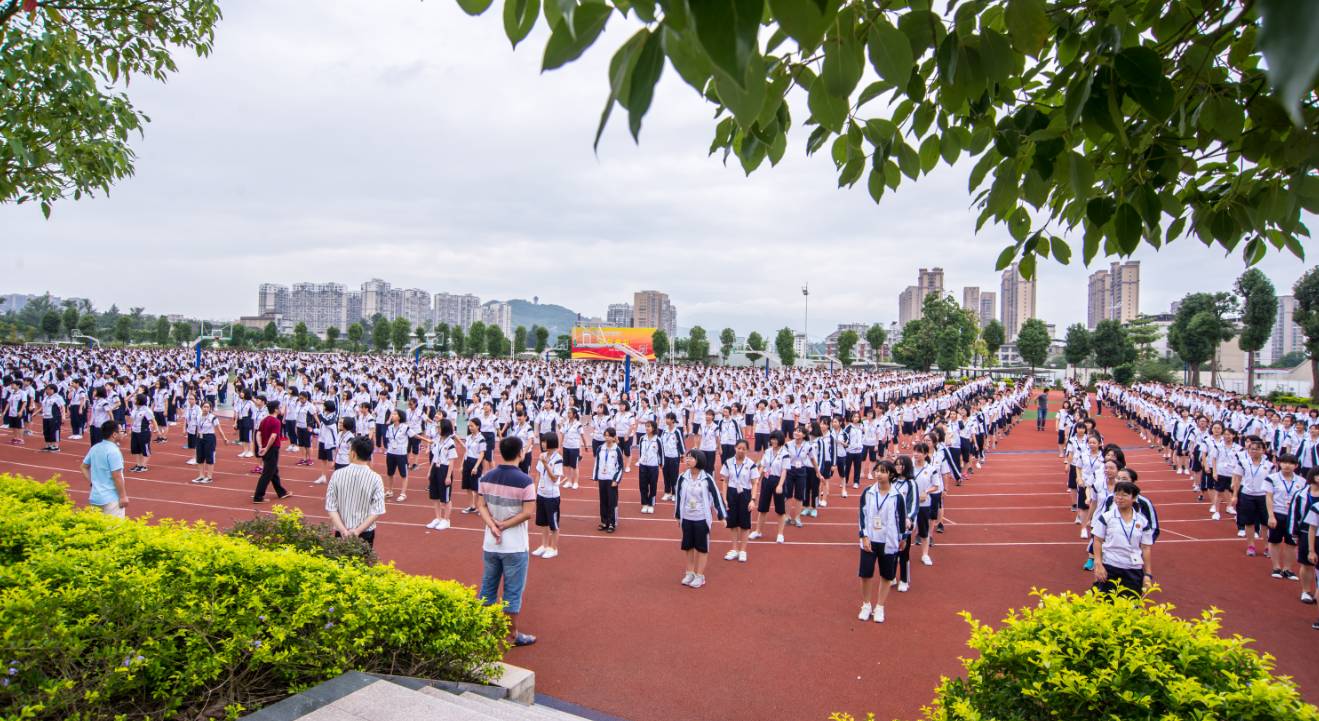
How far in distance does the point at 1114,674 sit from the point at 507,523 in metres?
4.02

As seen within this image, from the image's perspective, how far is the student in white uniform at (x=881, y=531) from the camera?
6.60 metres

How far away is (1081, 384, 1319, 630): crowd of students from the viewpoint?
753cm

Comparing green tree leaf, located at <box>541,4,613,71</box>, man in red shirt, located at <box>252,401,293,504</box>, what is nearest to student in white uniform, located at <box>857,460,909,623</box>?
green tree leaf, located at <box>541,4,613,71</box>

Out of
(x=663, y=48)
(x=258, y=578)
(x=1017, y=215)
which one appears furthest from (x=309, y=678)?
(x=1017, y=215)

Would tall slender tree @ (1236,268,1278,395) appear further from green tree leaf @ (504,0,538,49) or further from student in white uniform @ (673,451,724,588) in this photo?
green tree leaf @ (504,0,538,49)

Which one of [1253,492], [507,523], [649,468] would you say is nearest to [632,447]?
[649,468]

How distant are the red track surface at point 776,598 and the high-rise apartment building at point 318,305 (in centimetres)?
19361

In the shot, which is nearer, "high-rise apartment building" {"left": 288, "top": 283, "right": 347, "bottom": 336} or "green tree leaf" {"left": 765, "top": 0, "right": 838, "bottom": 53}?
"green tree leaf" {"left": 765, "top": 0, "right": 838, "bottom": 53}

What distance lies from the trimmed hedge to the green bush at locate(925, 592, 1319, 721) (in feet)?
9.72

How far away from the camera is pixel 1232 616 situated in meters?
7.23

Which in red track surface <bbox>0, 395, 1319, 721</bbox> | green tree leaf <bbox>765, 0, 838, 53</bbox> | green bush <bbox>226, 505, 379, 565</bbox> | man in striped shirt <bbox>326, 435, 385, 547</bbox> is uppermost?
green tree leaf <bbox>765, 0, 838, 53</bbox>

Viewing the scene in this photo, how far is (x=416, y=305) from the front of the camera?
195750mm

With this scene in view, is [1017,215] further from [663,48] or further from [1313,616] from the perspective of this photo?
[1313,616]

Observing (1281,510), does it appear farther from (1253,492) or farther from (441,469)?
→ (441,469)
